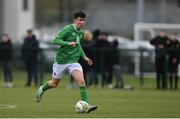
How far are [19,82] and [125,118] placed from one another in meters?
16.2

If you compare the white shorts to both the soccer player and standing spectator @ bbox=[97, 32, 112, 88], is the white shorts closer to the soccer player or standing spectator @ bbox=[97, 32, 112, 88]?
the soccer player

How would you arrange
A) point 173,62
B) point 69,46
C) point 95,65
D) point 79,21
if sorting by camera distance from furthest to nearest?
point 95,65 → point 173,62 → point 69,46 → point 79,21

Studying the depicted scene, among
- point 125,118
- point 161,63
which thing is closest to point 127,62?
point 161,63

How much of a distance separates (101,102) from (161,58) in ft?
27.0

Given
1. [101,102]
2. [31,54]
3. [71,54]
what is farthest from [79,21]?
[31,54]

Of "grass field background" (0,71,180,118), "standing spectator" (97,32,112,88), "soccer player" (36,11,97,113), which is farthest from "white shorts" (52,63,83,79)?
"standing spectator" (97,32,112,88)

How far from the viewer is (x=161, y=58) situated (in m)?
29.7

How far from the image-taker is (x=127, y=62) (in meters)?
31.8

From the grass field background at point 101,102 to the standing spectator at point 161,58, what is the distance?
1.54 feet

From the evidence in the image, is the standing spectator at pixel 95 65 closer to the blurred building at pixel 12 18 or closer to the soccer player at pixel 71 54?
the soccer player at pixel 71 54

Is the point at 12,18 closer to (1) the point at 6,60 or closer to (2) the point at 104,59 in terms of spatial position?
(1) the point at 6,60

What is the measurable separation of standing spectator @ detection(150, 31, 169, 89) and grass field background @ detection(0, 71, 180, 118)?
47 cm

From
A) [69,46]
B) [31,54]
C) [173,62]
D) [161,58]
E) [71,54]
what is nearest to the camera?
[69,46]

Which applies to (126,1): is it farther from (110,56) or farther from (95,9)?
(110,56)
